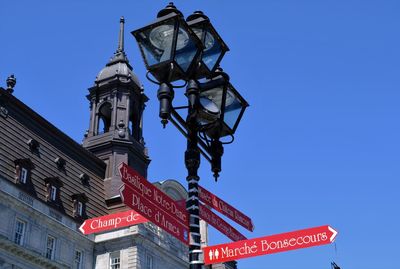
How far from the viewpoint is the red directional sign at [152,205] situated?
10.6 meters

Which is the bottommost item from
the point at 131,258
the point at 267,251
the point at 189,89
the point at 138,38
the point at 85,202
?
the point at 267,251

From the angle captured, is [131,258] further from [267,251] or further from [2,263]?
[267,251]

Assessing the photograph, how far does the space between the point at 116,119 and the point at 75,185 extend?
30.2ft

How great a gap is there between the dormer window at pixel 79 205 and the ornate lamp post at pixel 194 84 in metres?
36.4

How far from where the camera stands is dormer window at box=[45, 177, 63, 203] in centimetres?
4478

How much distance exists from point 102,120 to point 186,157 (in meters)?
47.9

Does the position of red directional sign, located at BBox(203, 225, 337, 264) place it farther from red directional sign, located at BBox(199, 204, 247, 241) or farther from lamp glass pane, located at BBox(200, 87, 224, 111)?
lamp glass pane, located at BBox(200, 87, 224, 111)

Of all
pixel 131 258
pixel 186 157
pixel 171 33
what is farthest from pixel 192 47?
pixel 131 258

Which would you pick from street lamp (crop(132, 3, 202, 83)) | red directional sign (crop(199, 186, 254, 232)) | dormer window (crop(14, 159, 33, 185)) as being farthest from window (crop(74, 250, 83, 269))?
street lamp (crop(132, 3, 202, 83))

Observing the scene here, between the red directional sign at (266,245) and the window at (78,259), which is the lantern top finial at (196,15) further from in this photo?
the window at (78,259)

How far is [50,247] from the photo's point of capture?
43000 millimetres

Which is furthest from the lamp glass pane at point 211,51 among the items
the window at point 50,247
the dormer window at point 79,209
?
the dormer window at point 79,209

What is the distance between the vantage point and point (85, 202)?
48688 mm

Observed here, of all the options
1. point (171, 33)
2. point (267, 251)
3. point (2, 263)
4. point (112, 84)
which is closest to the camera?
point (171, 33)
